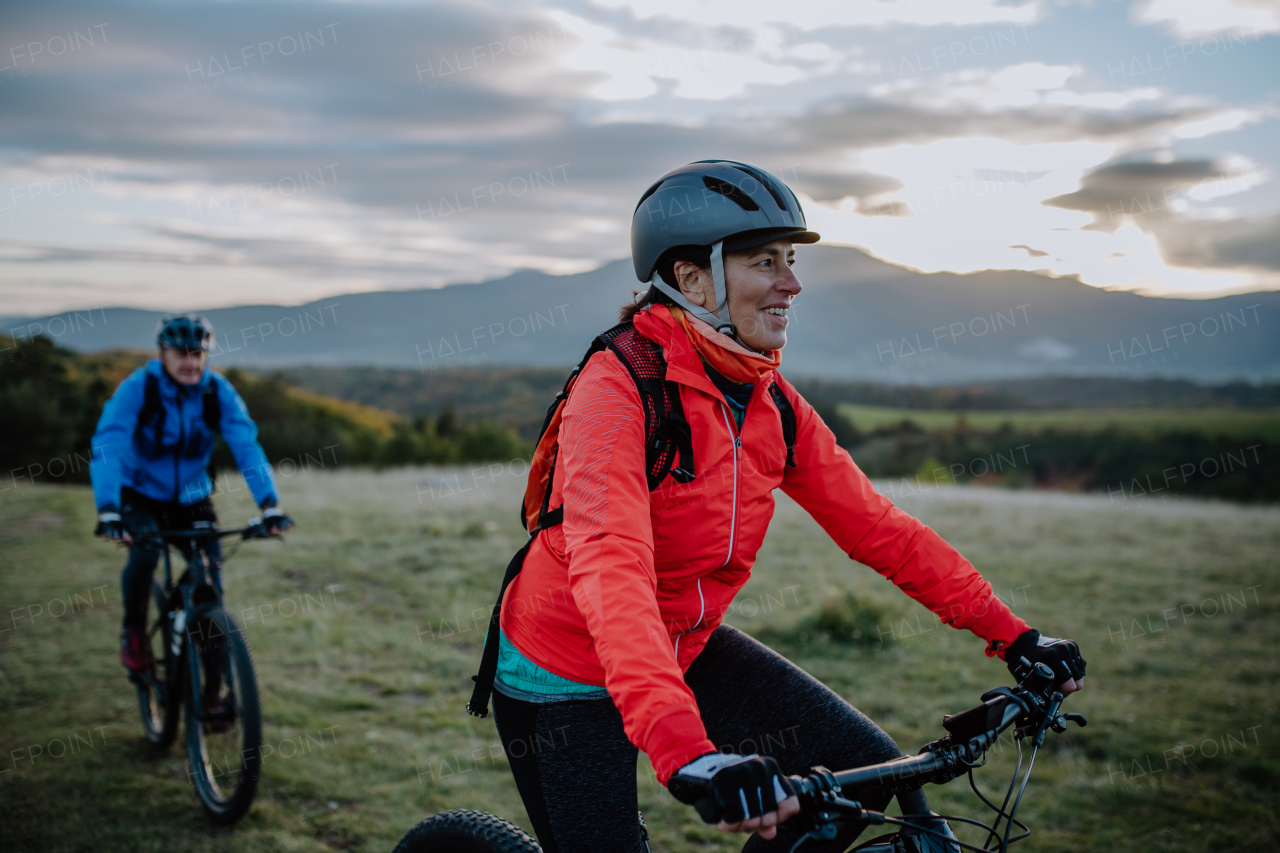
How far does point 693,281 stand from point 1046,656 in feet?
5.06

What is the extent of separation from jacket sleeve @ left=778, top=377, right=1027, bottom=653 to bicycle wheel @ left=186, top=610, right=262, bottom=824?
3.37 m

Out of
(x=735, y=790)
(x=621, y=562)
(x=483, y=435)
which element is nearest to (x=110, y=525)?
(x=621, y=562)

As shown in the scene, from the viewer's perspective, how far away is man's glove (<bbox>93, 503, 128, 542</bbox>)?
4.55 meters

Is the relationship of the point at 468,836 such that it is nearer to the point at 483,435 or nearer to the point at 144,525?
the point at 144,525

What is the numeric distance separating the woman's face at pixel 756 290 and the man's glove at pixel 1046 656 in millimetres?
1143

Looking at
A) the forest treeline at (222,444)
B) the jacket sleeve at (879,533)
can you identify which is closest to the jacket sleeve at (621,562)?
the jacket sleeve at (879,533)

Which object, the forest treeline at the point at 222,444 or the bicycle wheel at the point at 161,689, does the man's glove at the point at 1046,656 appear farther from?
the forest treeline at the point at 222,444

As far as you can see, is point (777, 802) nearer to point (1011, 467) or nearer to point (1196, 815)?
point (1196, 815)

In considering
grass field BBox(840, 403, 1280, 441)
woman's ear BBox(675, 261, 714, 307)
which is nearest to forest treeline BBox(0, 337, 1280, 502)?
grass field BBox(840, 403, 1280, 441)

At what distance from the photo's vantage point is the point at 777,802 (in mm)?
1495

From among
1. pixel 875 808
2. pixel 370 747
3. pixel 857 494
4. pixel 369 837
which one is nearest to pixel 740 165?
pixel 857 494

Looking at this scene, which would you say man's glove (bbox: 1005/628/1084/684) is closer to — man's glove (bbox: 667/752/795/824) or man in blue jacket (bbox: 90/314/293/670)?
man's glove (bbox: 667/752/795/824)

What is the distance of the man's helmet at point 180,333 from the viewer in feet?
15.7

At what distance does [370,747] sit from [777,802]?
4.86 meters
